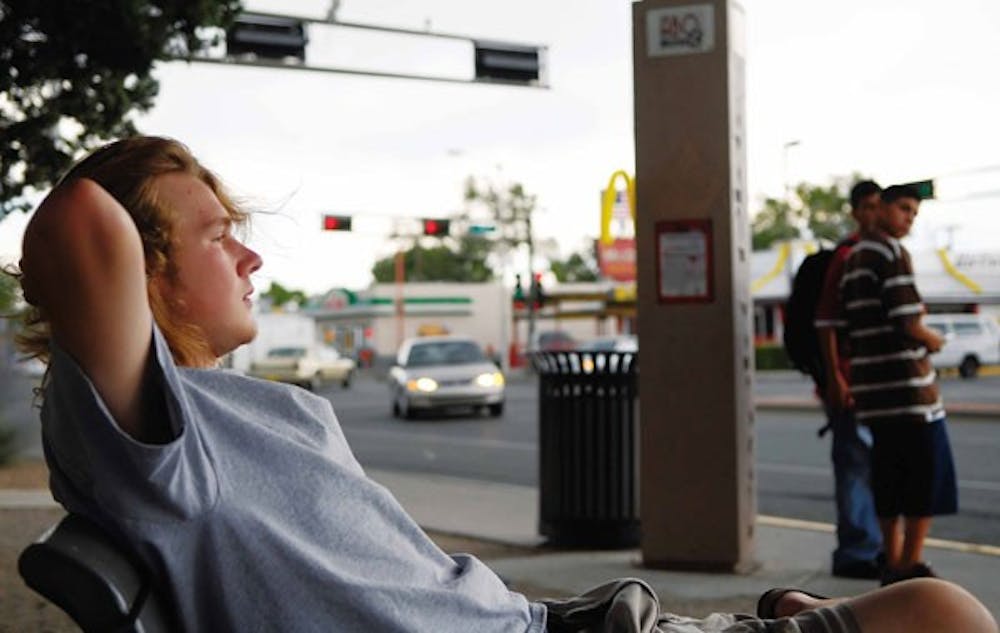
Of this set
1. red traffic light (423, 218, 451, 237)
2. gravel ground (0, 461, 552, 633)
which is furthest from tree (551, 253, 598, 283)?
gravel ground (0, 461, 552, 633)

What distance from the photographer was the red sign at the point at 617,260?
53.5 metres

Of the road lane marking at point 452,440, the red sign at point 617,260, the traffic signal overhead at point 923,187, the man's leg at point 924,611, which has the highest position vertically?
the red sign at point 617,260

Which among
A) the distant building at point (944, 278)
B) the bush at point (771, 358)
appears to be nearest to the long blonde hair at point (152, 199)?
the bush at point (771, 358)

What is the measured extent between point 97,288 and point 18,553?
6.36 metres

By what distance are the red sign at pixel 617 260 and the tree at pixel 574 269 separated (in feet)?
120

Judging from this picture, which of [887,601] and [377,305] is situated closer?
[887,601]

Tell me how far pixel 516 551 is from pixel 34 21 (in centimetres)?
454

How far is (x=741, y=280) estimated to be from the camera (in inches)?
248

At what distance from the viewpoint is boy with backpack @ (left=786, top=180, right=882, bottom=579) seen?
618cm

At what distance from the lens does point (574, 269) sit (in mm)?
99625

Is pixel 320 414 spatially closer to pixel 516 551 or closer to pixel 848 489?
pixel 848 489

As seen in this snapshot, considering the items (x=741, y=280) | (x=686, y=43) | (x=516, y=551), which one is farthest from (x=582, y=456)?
(x=686, y=43)

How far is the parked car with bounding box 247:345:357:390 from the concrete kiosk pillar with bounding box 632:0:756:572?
33.5 metres

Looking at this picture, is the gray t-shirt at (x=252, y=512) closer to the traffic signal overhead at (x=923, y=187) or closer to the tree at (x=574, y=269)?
the traffic signal overhead at (x=923, y=187)
